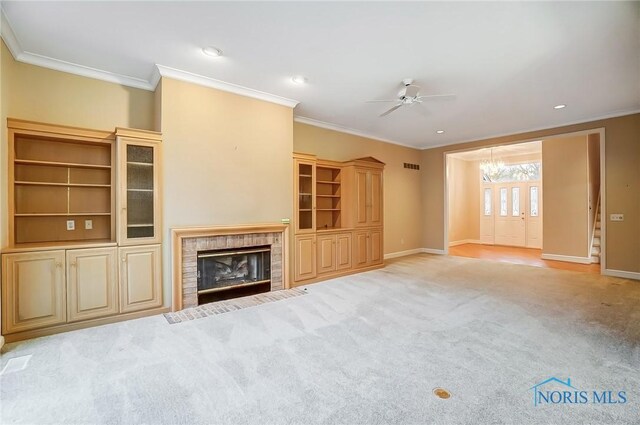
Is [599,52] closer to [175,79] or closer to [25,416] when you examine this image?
[175,79]

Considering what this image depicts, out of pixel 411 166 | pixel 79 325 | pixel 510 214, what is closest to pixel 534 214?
pixel 510 214

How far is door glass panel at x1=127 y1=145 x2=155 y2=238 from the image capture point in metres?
3.45

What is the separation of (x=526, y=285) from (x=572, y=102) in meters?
3.18

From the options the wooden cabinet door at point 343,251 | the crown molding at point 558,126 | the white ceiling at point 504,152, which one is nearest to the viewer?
the crown molding at point 558,126

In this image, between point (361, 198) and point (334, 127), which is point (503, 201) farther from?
point (334, 127)

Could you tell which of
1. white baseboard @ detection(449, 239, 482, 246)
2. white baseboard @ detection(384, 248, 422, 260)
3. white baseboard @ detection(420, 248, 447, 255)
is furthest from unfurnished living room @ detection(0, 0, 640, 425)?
white baseboard @ detection(449, 239, 482, 246)

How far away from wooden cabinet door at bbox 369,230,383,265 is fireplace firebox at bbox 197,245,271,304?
2461 millimetres

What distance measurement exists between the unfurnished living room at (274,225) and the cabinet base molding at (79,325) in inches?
0.7

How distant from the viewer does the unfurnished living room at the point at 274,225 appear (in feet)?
6.87

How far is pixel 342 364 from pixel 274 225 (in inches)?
98.6

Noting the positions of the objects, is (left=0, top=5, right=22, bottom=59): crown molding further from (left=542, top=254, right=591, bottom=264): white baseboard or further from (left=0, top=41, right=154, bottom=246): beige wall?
(left=542, top=254, right=591, bottom=264): white baseboard

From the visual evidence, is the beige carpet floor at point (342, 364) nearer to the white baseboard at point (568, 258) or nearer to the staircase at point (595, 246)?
the white baseboard at point (568, 258)

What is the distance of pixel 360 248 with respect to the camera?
19.1ft

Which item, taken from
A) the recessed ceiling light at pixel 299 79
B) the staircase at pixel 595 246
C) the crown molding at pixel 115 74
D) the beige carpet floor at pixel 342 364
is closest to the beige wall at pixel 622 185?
the staircase at pixel 595 246
